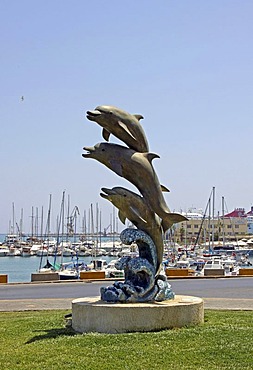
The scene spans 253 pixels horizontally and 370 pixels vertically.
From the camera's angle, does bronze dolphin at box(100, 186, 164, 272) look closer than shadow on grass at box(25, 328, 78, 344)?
No

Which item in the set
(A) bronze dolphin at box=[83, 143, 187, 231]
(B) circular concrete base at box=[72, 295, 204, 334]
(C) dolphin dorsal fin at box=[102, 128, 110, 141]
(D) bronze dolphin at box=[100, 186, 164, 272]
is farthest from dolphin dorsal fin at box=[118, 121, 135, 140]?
(B) circular concrete base at box=[72, 295, 204, 334]

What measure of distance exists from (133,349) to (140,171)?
5.07 meters

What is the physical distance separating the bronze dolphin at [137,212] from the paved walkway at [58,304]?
16.3ft

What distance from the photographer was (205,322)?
589 inches

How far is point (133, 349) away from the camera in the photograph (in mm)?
11750

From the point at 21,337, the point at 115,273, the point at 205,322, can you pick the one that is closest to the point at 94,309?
the point at 21,337

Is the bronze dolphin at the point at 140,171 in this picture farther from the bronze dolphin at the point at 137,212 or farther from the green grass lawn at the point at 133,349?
the green grass lawn at the point at 133,349

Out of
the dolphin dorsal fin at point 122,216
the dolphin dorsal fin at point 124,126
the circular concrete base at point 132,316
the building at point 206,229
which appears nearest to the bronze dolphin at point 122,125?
the dolphin dorsal fin at point 124,126

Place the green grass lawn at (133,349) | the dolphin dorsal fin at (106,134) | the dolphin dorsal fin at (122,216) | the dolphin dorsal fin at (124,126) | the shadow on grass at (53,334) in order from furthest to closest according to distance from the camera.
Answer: the dolphin dorsal fin at (106,134), the dolphin dorsal fin at (122,216), the dolphin dorsal fin at (124,126), the shadow on grass at (53,334), the green grass lawn at (133,349)

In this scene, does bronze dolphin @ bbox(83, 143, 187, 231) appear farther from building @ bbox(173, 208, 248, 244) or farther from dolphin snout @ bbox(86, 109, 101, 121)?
building @ bbox(173, 208, 248, 244)

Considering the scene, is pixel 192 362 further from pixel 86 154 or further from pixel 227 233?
pixel 227 233

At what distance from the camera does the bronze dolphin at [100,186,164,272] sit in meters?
15.5

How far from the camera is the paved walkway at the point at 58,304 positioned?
20184mm

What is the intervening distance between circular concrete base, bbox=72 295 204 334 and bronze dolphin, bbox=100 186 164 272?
176cm
